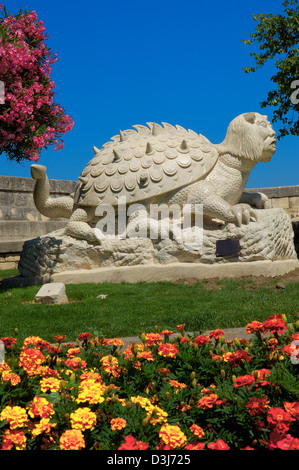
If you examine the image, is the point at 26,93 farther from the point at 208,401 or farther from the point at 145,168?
the point at 208,401

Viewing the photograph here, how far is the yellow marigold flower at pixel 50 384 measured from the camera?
8.00ft

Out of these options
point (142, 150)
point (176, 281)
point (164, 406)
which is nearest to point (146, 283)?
point (176, 281)

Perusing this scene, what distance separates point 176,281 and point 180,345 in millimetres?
5108

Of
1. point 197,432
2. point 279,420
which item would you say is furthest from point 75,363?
point 279,420

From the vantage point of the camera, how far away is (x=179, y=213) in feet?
28.1

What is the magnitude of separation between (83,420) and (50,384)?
488 millimetres

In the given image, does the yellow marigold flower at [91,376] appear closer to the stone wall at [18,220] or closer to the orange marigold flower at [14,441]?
the orange marigold flower at [14,441]

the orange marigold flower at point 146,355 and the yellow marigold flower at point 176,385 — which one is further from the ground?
the orange marigold flower at point 146,355

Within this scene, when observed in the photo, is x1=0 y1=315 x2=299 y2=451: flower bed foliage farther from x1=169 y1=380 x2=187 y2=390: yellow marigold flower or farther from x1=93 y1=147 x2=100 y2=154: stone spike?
x1=93 y1=147 x2=100 y2=154: stone spike

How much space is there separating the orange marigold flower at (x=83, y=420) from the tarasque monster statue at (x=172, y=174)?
649cm

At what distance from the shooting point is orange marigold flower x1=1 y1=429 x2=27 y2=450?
2009 mm

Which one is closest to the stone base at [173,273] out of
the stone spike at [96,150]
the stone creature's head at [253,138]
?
the stone creature's head at [253,138]

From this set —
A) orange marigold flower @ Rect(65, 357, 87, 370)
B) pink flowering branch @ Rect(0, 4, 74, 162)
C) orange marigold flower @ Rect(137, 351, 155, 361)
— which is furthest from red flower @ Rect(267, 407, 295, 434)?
pink flowering branch @ Rect(0, 4, 74, 162)

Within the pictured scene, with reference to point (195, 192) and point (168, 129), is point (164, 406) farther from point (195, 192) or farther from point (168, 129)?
point (168, 129)
